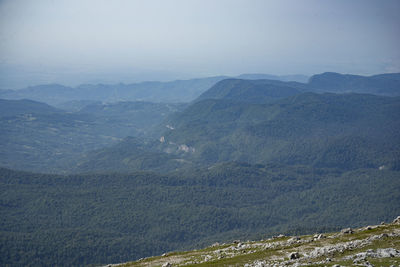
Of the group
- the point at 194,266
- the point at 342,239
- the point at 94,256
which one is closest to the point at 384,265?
the point at 342,239

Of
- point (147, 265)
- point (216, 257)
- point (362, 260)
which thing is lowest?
point (147, 265)

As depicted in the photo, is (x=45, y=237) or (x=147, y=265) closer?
(x=147, y=265)

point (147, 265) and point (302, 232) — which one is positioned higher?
point (147, 265)

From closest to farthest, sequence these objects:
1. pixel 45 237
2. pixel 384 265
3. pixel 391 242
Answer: pixel 384 265 → pixel 391 242 → pixel 45 237

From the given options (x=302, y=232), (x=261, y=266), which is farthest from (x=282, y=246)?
(x=302, y=232)

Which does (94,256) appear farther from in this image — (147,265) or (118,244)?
(147,265)

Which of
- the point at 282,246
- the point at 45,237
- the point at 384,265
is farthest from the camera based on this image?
the point at 45,237

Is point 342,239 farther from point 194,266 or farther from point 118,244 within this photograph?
point 118,244
